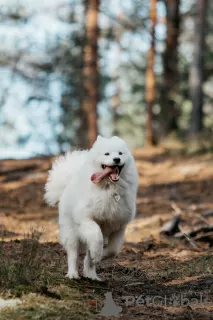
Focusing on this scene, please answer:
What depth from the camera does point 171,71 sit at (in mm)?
21906

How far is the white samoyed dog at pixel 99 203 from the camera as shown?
5.63 meters

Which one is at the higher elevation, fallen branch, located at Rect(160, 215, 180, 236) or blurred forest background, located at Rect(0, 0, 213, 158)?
blurred forest background, located at Rect(0, 0, 213, 158)

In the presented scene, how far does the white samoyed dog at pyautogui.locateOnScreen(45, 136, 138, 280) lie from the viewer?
5.63m

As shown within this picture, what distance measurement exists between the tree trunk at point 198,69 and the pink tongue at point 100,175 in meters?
13.7

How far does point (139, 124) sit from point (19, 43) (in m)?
15.0

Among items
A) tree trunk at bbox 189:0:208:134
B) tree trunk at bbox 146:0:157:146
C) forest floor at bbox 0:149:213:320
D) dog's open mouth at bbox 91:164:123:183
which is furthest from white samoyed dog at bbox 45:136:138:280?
tree trunk at bbox 146:0:157:146

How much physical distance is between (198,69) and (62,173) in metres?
13.7

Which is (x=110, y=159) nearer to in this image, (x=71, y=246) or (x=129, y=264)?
(x=71, y=246)

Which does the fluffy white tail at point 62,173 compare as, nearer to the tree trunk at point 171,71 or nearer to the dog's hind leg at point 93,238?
the dog's hind leg at point 93,238

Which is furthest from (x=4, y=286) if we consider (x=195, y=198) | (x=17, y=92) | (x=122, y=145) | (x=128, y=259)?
(x=17, y=92)

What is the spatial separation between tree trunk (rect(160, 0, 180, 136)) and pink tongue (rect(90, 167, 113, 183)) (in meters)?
16.0

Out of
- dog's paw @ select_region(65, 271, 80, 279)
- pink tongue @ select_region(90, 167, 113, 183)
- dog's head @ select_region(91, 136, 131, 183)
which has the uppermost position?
dog's head @ select_region(91, 136, 131, 183)

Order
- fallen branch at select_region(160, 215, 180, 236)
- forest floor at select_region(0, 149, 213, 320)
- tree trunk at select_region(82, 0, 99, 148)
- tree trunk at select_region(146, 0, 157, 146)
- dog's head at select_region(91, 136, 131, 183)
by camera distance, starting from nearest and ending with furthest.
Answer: forest floor at select_region(0, 149, 213, 320) → dog's head at select_region(91, 136, 131, 183) → fallen branch at select_region(160, 215, 180, 236) → tree trunk at select_region(82, 0, 99, 148) → tree trunk at select_region(146, 0, 157, 146)

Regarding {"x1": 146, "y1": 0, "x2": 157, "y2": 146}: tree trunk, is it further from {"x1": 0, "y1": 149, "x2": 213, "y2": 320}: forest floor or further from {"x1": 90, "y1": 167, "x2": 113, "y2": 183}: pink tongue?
{"x1": 90, "y1": 167, "x2": 113, "y2": 183}: pink tongue
